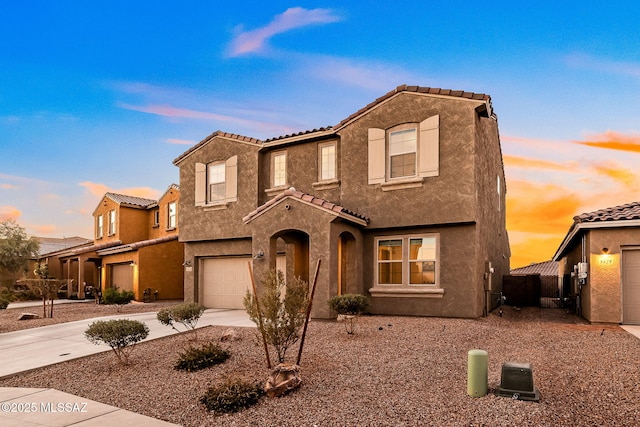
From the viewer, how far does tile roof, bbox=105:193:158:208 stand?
2852 cm

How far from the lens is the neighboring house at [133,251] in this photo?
22312 mm

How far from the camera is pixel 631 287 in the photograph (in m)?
12.5

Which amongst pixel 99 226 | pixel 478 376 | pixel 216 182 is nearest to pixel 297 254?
pixel 216 182

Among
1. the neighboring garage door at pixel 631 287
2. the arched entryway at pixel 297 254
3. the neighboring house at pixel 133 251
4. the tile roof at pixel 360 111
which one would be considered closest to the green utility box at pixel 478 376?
the tile roof at pixel 360 111

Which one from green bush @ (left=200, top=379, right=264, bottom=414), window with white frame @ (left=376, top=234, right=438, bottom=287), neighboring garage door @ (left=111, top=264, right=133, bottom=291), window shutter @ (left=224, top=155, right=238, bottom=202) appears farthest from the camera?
neighboring garage door @ (left=111, top=264, right=133, bottom=291)

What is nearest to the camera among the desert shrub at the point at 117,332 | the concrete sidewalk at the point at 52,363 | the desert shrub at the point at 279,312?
the concrete sidewalk at the point at 52,363

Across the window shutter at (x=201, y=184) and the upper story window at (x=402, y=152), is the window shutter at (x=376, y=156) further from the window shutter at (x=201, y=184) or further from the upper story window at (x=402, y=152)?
the window shutter at (x=201, y=184)

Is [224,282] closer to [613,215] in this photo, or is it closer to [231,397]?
[231,397]

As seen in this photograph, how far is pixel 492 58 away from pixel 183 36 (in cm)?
990

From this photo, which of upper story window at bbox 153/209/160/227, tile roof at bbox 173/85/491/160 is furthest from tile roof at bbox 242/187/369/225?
upper story window at bbox 153/209/160/227

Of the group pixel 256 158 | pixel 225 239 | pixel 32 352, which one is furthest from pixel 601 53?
pixel 32 352

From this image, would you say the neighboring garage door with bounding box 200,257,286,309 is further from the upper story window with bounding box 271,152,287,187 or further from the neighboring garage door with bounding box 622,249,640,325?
the neighboring garage door with bounding box 622,249,640,325

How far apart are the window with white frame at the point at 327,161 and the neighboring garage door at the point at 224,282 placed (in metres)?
4.77

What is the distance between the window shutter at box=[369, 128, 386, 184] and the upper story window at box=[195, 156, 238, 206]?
5.95 meters
